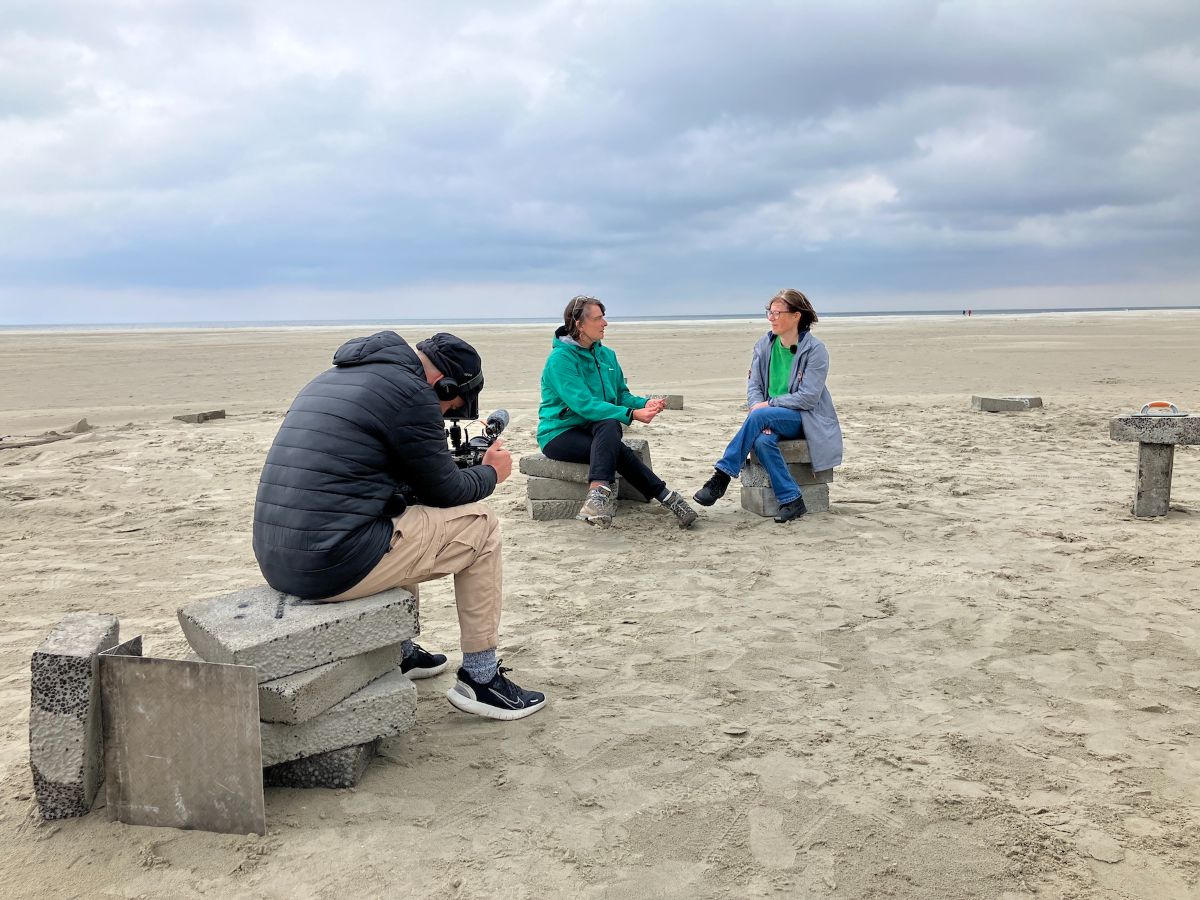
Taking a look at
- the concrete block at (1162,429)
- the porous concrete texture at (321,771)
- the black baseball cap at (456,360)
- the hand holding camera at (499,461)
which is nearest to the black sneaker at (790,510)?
the concrete block at (1162,429)

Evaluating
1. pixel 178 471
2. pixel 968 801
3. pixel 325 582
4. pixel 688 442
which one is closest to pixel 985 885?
pixel 968 801

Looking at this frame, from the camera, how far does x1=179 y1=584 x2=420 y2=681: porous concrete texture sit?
314 cm

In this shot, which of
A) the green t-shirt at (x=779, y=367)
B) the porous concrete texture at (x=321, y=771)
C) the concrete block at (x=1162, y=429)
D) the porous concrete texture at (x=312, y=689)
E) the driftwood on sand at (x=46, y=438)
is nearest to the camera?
the porous concrete texture at (x=312, y=689)

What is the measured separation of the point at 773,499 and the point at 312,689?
4695 mm

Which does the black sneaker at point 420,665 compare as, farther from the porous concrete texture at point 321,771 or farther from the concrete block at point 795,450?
the concrete block at point 795,450

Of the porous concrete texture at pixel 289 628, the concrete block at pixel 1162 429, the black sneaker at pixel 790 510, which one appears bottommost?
the black sneaker at pixel 790 510

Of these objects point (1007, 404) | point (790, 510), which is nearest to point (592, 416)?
point (790, 510)

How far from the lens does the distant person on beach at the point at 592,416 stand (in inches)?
271

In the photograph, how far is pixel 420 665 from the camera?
4414 mm

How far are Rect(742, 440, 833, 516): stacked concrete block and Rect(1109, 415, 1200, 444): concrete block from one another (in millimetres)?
2138

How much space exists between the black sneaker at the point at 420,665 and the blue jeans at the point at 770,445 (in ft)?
11.1

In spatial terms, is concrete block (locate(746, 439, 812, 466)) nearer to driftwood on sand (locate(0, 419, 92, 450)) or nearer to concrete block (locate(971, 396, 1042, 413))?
concrete block (locate(971, 396, 1042, 413))

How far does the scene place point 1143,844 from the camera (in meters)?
2.90

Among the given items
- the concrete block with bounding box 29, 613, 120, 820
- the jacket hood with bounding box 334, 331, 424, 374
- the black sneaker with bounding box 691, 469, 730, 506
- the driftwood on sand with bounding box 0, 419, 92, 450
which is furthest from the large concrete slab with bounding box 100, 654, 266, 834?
the driftwood on sand with bounding box 0, 419, 92, 450
